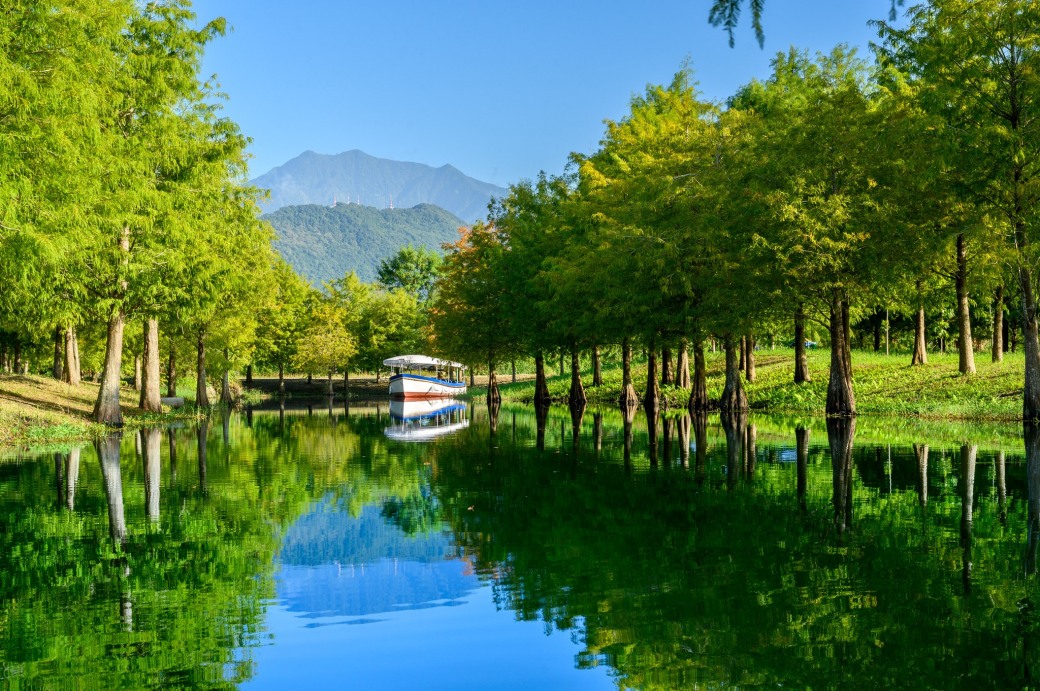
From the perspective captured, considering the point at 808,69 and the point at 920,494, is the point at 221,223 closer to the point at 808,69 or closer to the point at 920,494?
the point at 808,69

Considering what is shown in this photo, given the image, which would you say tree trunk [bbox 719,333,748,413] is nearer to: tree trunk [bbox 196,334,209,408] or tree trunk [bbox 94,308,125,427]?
tree trunk [bbox 94,308,125,427]

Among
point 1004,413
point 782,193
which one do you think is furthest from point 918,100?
point 1004,413

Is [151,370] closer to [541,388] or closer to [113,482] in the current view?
[541,388]

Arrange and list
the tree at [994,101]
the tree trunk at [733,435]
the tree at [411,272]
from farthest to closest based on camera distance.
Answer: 1. the tree at [411,272]
2. the tree at [994,101]
3. the tree trunk at [733,435]

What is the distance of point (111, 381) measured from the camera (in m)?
34.0

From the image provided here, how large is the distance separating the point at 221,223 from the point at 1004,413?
98.2 feet

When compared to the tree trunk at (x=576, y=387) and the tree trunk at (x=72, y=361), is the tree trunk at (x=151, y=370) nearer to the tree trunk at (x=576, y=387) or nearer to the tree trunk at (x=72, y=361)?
the tree trunk at (x=72, y=361)

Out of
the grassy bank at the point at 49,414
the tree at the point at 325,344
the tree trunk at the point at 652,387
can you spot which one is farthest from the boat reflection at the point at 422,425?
the tree at the point at 325,344

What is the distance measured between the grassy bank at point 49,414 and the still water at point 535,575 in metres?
10.0

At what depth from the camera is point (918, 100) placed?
2786 cm

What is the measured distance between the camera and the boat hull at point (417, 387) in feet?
218

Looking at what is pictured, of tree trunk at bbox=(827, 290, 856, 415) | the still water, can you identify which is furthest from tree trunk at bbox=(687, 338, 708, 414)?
the still water

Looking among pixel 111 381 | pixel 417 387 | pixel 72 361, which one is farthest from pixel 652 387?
pixel 72 361

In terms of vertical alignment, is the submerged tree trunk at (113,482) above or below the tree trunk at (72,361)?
below
